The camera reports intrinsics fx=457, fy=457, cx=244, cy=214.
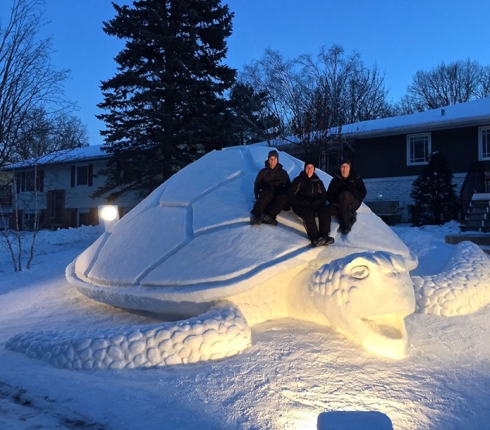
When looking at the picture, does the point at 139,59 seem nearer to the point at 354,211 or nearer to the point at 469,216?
the point at 469,216

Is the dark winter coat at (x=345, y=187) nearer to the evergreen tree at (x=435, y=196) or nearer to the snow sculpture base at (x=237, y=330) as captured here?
the snow sculpture base at (x=237, y=330)

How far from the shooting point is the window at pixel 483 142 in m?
16.1

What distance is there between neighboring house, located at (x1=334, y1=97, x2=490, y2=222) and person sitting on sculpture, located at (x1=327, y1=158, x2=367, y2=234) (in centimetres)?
1155

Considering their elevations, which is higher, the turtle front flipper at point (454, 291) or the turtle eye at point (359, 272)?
the turtle eye at point (359, 272)

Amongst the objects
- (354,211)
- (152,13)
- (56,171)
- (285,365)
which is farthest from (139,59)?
(285,365)

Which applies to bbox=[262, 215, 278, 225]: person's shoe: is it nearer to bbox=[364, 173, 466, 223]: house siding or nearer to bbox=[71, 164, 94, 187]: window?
bbox=[364, 173, 466, 223]: house siding

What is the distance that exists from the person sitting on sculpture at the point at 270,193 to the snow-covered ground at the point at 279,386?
38.9 inches

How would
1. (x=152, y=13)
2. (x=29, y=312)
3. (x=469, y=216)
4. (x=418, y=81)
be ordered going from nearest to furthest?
(x=29, y=312)
(x=469, y=216)
(x=152, y=13)
(x=418, y=81)

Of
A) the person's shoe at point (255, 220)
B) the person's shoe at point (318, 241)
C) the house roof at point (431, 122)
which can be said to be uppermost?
the house roof at point (431, 122)

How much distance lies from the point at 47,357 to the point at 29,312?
194 centimetres

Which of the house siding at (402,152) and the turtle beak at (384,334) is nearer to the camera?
the turtle beak at (384,334)

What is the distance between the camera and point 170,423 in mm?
2506

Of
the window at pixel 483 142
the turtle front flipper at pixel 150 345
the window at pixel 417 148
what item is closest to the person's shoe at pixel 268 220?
the turtle front flipper at pixel 150 345

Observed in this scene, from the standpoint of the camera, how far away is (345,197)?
4.43 meters
